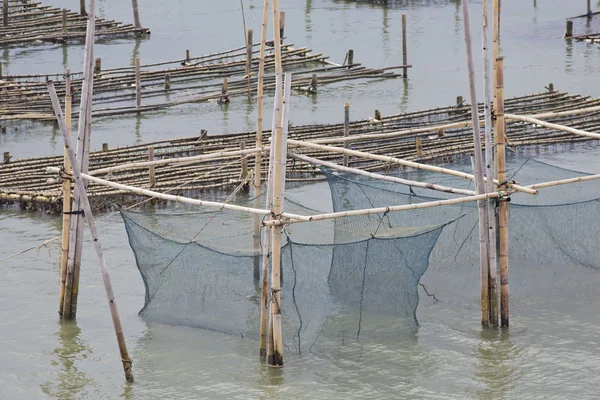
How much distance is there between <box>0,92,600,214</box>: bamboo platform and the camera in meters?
14.5

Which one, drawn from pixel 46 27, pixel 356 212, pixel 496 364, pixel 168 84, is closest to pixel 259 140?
pixel 356 212

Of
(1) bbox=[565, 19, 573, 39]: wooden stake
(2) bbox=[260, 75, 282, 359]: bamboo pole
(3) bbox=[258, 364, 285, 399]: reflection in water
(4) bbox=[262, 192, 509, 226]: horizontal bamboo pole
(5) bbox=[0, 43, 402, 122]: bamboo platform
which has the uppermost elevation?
(1) bbox=[565, 19, 573, 39]: wooden stake

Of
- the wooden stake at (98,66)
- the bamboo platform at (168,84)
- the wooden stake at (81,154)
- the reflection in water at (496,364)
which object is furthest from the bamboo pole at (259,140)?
the wooden stake at (98,66)

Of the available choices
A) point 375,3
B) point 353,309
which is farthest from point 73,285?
point 375,3

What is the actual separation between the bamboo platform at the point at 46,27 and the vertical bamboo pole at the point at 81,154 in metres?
18.5

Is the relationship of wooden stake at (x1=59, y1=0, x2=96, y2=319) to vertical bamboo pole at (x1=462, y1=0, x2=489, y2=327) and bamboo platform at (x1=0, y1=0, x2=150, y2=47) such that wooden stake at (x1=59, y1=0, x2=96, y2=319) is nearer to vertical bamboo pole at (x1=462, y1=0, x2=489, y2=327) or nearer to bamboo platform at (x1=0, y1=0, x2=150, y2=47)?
vertical bamboo pole at (x1=462, y1=0, x2=489, y2=327)

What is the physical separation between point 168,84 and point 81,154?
43.9 ft

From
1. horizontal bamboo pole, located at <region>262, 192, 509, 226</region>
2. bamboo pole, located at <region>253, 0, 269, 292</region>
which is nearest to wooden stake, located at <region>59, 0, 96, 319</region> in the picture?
bamboo pole, located at <region>253, 0, 269, 292</region>

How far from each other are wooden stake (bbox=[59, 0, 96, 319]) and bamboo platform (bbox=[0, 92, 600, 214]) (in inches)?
113

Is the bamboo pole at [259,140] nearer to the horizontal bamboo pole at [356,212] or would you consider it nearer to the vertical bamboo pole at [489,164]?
the horizontal bamboo pole at [356,212]

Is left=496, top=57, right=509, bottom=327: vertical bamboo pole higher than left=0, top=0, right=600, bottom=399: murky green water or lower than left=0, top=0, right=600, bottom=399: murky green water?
higher

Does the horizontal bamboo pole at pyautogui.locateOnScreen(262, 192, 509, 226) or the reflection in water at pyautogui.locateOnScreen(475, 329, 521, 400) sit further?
the reflection in water at pyautogui.locateOnScreen(475, 329, 521, 400)

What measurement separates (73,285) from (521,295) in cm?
438

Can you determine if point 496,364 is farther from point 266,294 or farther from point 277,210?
point 277,210
